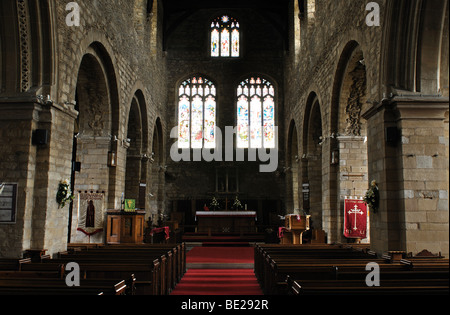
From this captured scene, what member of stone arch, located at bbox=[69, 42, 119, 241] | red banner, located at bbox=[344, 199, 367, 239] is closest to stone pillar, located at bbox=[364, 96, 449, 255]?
red banner, located at bbox=[344, 199, 367, 239]

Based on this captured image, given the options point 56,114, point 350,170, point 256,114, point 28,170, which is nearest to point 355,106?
point 350,170

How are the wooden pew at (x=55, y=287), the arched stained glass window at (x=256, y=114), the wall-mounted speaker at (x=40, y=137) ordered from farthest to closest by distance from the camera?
1. the arched stained glass window at (x=256, y=114)
2. the wall-mounted speaker at (x=40, y=137)
3. the wooden pew at (x=55, y=287)

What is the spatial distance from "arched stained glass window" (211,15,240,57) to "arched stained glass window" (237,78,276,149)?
1747mm

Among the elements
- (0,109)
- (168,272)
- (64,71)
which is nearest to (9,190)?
(0,109)

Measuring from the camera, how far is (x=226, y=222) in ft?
56.1

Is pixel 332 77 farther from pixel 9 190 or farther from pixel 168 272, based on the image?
pixel 9 190

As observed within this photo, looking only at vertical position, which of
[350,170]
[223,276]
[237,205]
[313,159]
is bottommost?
[223,276]

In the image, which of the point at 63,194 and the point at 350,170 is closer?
the point at 63,194

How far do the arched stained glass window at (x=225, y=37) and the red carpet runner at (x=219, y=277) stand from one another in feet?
38.2

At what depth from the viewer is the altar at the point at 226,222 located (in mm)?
16953

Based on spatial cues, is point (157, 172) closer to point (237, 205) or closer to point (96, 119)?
point (237, 205)

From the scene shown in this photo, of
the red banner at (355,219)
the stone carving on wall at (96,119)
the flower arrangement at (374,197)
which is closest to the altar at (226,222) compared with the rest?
the stone carving on wall at (96,119)

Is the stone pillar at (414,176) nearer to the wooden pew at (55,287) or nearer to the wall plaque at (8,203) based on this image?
the wooden pew at (55,287)

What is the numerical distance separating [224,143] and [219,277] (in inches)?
Answer: 485
